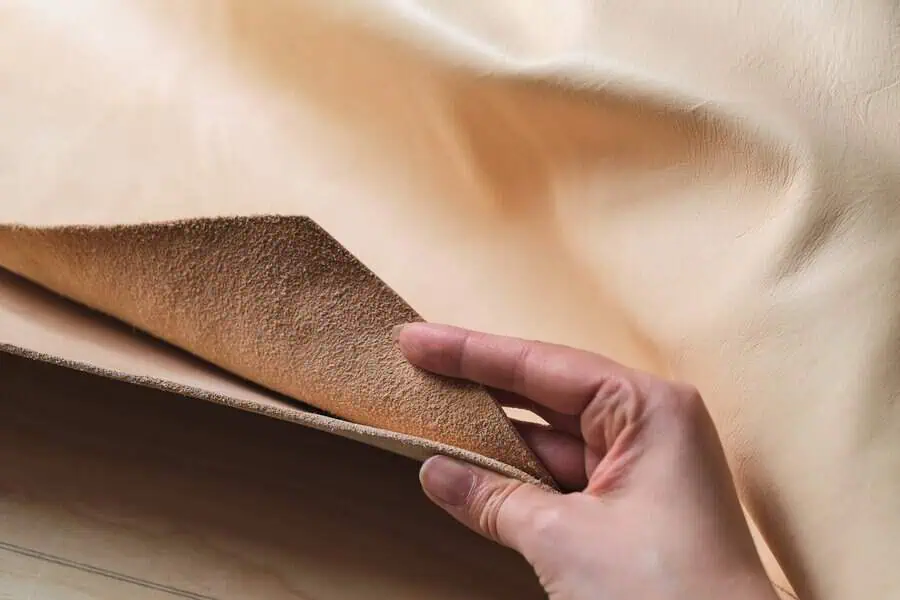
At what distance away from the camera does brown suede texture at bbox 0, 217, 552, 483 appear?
1.83 ft

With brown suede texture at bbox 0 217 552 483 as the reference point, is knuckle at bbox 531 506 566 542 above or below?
below

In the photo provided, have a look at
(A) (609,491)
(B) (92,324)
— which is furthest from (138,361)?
(A) (609,491)

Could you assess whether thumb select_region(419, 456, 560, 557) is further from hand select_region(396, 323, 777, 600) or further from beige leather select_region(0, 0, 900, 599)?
beige leather select_region(0, 0, 900, 599)

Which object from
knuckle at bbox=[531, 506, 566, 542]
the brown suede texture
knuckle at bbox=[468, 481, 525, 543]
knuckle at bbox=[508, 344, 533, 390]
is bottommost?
knuckle at bbox=[531, 506, 566, 542]

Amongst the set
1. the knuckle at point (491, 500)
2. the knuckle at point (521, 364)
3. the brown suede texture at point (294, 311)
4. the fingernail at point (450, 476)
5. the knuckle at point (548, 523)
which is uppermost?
the brown suede texture at point (294, 311)

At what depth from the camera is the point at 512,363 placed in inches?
22.9

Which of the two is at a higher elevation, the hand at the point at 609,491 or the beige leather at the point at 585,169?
the beige leather at the point at 585,169

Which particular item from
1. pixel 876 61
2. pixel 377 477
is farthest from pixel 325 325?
pixel 876 61

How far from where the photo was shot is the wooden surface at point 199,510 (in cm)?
59

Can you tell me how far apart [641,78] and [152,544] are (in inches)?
19.1

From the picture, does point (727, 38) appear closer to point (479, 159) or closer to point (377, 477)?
point (479, 159)

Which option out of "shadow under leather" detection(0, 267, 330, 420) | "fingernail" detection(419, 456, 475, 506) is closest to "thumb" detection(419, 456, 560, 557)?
"fingernail" detection(419, 456, 475, 506)

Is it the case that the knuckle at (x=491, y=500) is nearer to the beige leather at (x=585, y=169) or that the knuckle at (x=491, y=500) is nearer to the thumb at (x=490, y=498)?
the thumb at (x=490, y=498)

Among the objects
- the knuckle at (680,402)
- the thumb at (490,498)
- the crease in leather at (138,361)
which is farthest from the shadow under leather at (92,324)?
the knuckle at (680,402)
